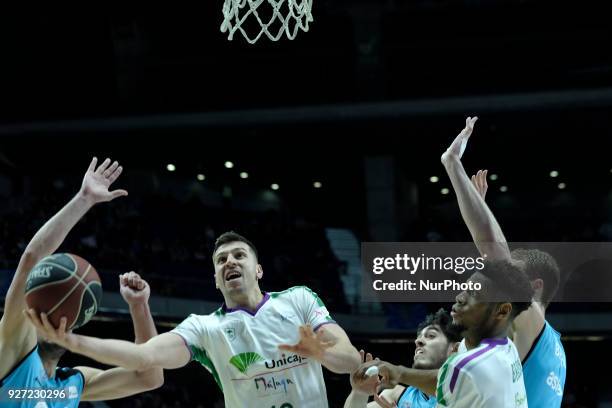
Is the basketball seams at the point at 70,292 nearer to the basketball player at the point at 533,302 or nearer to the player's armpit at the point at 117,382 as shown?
the player's armpit at the point at 117,382

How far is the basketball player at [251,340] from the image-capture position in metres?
5.07

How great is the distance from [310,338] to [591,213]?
31.4 ft

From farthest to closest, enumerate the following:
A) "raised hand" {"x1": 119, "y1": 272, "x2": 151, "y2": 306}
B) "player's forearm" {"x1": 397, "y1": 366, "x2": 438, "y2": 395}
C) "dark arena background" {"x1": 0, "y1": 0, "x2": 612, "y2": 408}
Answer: "dark arena background" {"x1": 0, "y1": 0, "x2": 612, "y2": 408}, "raised hand" {"x1": 119, "y1": 272, "x2": 151, "y2": 306}, "player's forearm" {"x1": 397, "y1": 366, "x2": 438, "y2": 395}

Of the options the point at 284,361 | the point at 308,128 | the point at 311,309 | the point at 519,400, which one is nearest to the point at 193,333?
the point at 284,361

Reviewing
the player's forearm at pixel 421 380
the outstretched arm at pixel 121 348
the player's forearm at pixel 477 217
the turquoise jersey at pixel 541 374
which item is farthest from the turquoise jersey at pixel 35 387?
the turquoise jersey at pixel 541 374

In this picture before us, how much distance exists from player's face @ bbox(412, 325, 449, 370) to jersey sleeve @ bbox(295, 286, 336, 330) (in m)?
0.67

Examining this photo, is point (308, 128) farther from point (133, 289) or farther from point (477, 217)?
point (133, 289)

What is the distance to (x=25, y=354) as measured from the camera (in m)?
4.92

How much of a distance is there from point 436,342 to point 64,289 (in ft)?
7.75

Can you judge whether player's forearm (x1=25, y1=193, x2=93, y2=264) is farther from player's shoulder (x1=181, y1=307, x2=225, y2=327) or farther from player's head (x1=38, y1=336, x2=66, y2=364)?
player's shoulder (x1=181, y1=307, x2=225, y2=327)

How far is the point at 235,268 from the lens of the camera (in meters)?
5.25

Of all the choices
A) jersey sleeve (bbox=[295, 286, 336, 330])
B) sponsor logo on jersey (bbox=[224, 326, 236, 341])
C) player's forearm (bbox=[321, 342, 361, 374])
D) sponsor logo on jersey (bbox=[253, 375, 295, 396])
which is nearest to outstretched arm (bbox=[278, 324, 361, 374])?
player's forearm (bbox=[321, 342, 361, 374])

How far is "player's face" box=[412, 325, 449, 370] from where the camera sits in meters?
5.59

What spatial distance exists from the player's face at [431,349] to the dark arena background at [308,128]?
21.1 feet
